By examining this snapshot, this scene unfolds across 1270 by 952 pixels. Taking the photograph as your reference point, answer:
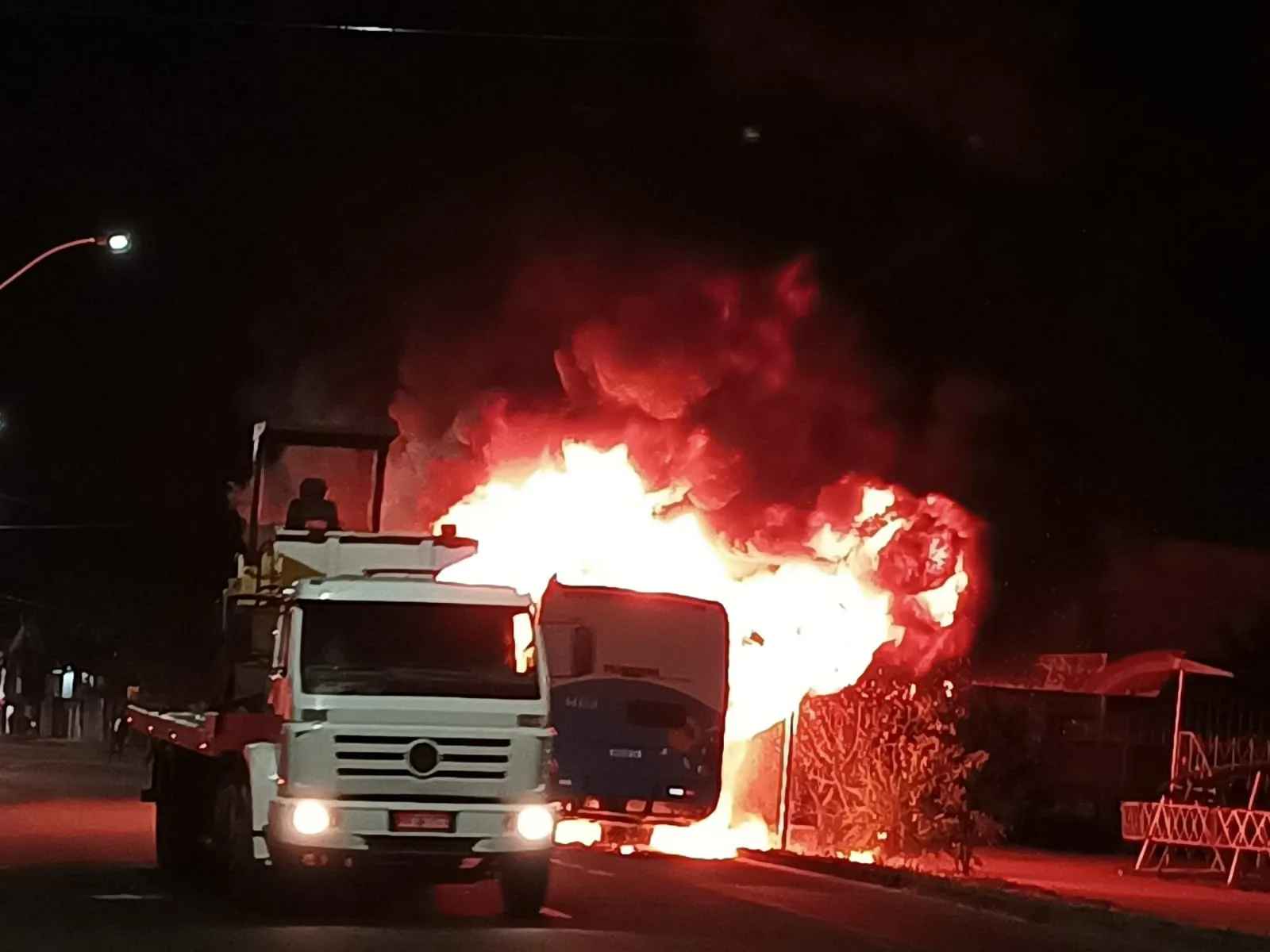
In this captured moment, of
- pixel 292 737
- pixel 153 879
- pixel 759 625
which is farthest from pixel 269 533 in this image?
pixel 759 625

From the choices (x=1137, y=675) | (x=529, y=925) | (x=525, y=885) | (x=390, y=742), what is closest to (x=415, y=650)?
(x=390, y=742)

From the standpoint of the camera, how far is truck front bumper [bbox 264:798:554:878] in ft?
55.5

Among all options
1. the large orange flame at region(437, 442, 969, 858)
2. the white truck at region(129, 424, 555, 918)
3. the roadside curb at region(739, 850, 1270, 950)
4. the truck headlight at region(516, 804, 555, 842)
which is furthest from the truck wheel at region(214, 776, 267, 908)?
the large orange flame at region(437, 442, 969, 858)

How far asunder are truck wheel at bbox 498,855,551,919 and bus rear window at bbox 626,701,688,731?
805 centimetres

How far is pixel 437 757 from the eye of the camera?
1717 cm

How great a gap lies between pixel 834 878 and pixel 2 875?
8.91 metres

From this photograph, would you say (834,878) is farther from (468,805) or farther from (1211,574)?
(1211,574)

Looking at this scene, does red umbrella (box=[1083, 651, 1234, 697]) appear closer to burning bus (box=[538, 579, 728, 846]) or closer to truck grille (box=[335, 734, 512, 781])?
burning bus (box=[538, 579, 728, 846])

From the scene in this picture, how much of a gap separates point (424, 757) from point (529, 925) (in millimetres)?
1581

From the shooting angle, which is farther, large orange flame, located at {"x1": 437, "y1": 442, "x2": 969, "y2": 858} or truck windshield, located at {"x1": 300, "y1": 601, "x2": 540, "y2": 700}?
large orange flame, located at {"x1": 437, "y1": 442, "x2": 969, "y2": 858}

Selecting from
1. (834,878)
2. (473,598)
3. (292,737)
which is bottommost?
(834,878)

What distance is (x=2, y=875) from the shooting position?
20.2m

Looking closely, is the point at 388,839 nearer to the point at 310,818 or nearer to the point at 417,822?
the point at 417,822

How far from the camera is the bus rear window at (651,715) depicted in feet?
85.9
